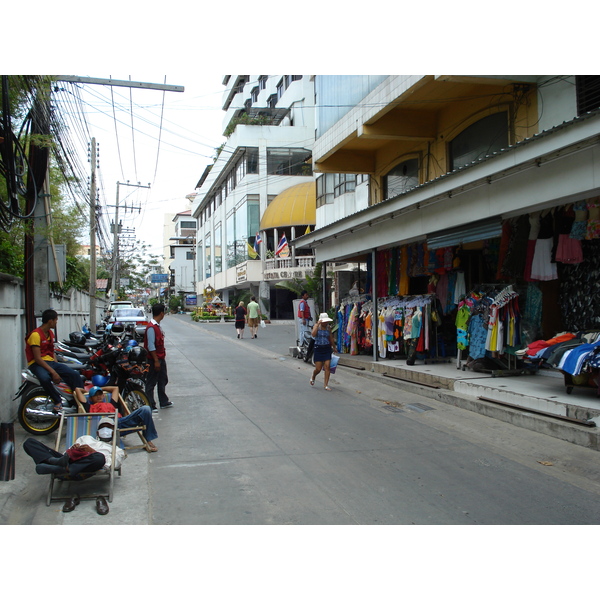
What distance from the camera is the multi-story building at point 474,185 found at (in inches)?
324

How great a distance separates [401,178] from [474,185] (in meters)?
6.81

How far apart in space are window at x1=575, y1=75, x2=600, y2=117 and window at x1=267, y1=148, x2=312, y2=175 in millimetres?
39241

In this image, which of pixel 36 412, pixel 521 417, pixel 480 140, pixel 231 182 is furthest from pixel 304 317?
pixel 231 182

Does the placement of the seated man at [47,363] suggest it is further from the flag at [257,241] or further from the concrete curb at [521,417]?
the flag at [257,241]

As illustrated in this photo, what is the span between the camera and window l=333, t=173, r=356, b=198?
69.7ft

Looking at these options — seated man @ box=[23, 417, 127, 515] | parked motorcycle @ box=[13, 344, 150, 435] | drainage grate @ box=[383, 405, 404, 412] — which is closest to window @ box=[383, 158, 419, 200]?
drainage grate @ box=[383, 405, 404, 412]

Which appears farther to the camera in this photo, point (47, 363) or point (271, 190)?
point (271, 190)

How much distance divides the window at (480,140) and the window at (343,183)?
7.68 m

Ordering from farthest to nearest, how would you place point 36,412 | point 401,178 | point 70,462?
point 401,178 < point 36,412 < point 70,462

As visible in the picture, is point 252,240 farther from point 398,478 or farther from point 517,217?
point 398,478

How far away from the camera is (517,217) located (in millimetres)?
9844

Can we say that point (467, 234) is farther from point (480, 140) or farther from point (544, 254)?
point (480, 140)

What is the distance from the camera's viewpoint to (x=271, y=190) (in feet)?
158

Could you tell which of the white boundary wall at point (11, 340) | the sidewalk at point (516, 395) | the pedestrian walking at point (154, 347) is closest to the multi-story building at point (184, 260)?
the sidewalk at point (516, 395)
